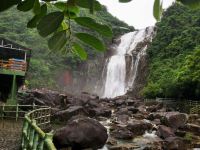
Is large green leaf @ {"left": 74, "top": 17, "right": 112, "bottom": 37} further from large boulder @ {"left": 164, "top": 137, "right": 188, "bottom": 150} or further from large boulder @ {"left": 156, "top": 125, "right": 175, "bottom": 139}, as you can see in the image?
large boulder @ {"left": 156, "top": 125, "right": 175, "bottom": 139}

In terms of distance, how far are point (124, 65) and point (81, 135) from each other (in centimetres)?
3328

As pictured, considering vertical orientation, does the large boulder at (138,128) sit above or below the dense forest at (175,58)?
below

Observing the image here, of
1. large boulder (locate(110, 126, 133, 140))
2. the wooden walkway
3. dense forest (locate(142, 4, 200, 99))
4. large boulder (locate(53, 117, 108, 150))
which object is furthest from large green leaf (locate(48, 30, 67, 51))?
dense forest (locate(142, 4, 200, 99))

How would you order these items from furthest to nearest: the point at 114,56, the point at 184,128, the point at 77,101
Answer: the point at 114,56, the point at 77,101, the point at 184,128

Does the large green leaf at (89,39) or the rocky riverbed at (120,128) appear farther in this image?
the rocky riverbed at (120,128)

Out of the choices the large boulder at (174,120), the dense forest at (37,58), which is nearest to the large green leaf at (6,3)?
the large boulder at (174,120)

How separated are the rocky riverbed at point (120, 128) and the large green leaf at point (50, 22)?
37.5ft

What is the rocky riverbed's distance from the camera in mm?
12844

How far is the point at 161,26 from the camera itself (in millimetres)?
48812

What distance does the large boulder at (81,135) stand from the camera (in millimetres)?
12206

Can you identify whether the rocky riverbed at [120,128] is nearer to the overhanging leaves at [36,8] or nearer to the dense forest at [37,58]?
the overhanging leaves at [36,8]

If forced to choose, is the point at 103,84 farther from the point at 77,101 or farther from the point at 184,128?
the point at 184,128

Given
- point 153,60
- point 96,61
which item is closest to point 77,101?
point 153,60

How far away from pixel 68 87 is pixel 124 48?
382 inches
